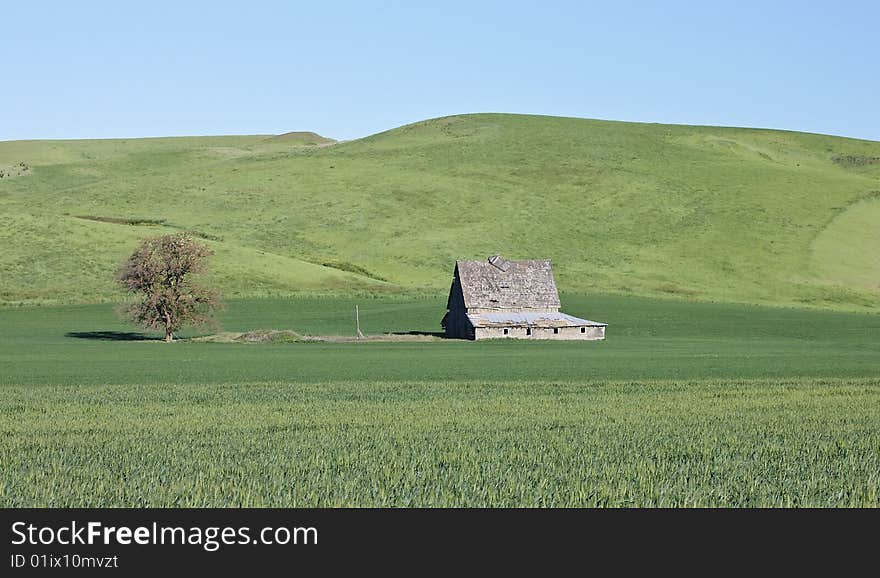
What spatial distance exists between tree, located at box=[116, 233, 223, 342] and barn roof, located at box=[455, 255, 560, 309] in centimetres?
1631

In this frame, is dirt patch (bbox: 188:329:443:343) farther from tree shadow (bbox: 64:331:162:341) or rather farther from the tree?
tree shadow (bbox: 64:331:162:341)

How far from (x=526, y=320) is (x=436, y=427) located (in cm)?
4833

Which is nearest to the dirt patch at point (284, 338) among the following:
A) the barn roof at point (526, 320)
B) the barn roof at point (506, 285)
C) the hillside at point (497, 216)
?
the barn roof at point (526, 320)

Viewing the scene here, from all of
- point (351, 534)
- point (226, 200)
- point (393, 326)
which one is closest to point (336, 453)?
point (351, 534)

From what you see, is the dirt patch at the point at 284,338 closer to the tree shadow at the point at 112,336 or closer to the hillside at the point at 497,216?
the tree shadow at the point at 112,336

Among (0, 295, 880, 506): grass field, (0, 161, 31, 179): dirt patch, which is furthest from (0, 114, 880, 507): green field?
(0, 161, 31, 179): dirt patch

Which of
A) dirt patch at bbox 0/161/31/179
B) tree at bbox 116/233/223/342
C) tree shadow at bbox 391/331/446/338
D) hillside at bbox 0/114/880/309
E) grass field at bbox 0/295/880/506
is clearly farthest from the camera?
dirt patch at bbox 0/161/31/179

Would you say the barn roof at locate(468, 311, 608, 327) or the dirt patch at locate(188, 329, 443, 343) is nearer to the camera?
the dirt patch at locate(188, 329, 443, 343)

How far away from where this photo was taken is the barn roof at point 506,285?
71.4 meters

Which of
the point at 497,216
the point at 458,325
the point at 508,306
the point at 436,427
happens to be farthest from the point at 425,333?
the point at 497,216

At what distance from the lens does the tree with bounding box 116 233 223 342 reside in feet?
207

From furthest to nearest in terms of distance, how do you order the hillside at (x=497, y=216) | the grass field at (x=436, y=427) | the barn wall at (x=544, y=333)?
the hillside at (x=497, y=216)
the barn wall at (x=544, y=333)
the grass field at (x=436, y=427)

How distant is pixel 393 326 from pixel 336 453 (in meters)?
55.5

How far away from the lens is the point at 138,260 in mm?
63594
